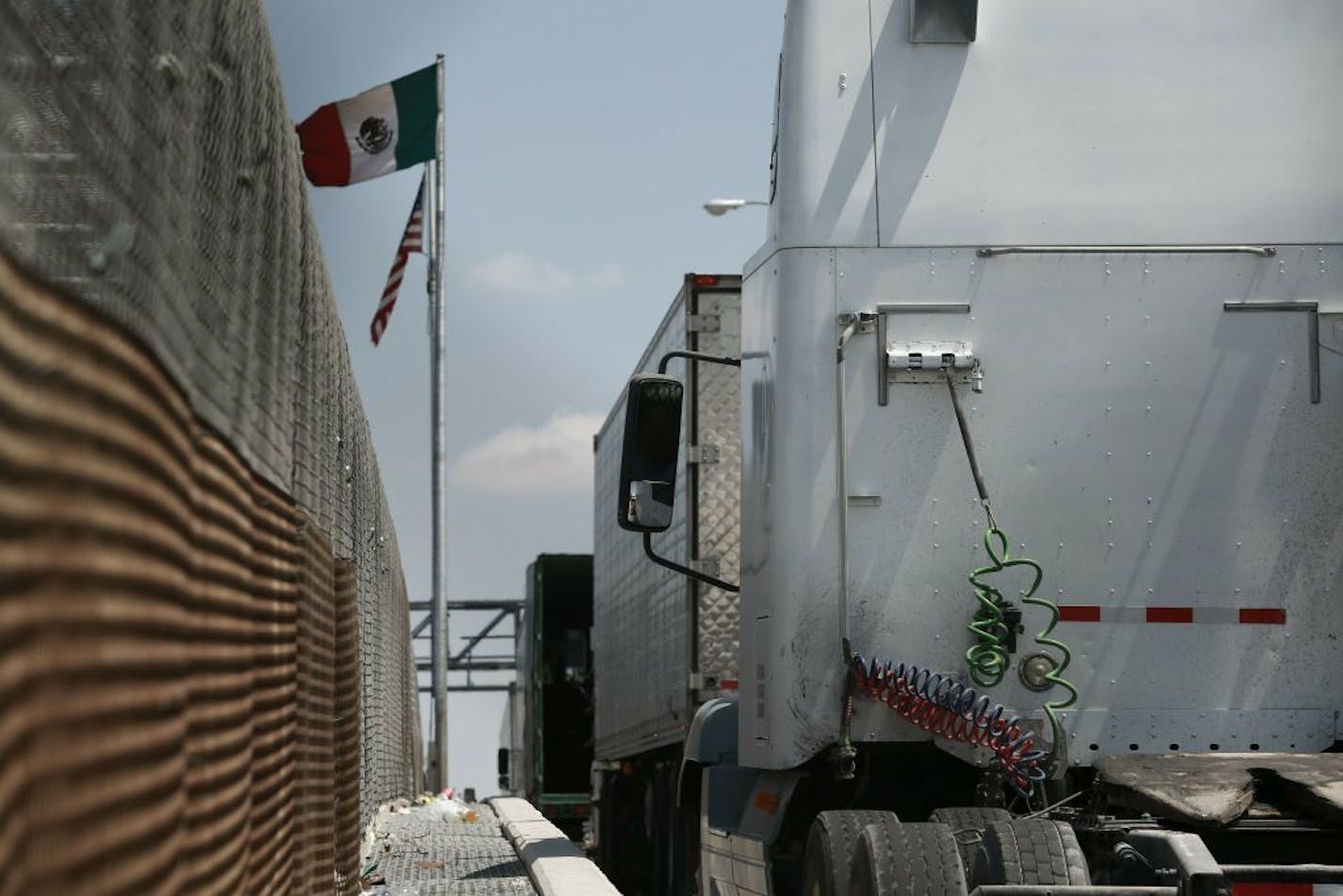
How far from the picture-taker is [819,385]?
287 inches

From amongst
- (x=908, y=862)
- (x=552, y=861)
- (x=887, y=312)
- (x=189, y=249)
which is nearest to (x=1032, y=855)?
(x=908, y=862)

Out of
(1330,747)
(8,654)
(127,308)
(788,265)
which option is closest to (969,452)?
(788,265)

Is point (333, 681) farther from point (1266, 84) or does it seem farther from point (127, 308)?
point (127, 308)

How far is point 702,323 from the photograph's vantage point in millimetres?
15008

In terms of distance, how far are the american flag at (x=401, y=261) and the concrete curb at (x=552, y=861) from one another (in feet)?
44.7

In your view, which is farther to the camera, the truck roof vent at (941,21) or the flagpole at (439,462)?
the flagpole at (439,462)

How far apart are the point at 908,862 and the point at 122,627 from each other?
362 cm

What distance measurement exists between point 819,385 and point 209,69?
3.29m

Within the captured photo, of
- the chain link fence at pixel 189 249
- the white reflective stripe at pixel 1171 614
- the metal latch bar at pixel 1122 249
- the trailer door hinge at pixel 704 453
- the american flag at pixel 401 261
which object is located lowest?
the white reflective stripe at pixel 1171 614

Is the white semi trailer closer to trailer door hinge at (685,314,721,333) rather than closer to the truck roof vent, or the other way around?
the truck roof vent

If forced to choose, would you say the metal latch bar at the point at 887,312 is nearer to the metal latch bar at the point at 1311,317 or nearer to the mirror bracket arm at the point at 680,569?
the metal latch bar at the point at 1311,317

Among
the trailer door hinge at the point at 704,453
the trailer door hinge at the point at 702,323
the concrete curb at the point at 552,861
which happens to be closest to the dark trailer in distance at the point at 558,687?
the concrete curb at the point at 552,861

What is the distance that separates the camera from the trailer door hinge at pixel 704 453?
1493 cm

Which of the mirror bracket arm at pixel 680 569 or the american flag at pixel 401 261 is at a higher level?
the american flag at pixel 401 261
